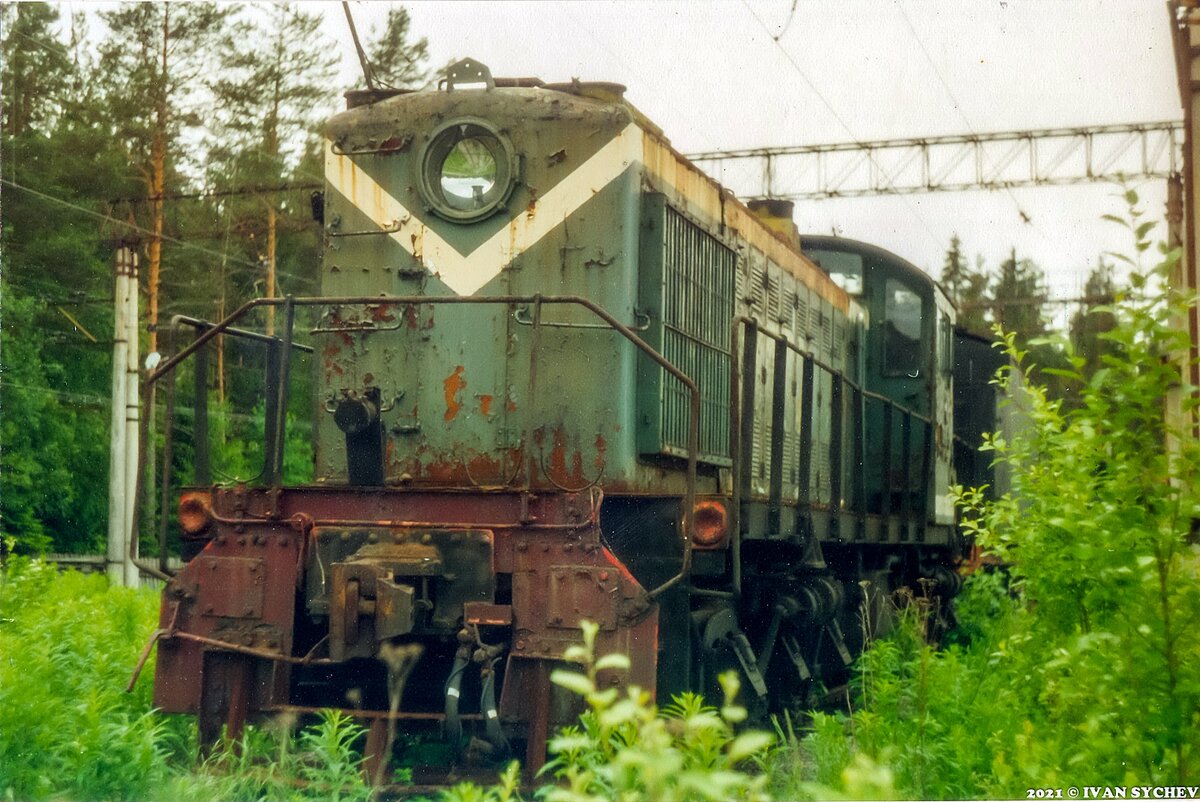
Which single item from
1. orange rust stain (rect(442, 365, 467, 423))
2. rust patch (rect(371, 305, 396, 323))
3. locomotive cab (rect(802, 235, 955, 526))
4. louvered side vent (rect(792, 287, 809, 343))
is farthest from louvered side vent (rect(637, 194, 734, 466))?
locomotive cab (rect(802, 235, 955, 526))

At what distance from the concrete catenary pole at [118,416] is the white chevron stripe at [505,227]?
9.54 metres

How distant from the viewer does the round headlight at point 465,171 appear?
246 inches

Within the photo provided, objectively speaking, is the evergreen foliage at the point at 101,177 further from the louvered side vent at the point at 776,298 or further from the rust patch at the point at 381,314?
the rust patch at the point at 381,314

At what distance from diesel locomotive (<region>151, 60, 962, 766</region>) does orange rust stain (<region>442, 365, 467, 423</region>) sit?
11 millimetres

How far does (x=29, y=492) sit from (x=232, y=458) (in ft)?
9.63

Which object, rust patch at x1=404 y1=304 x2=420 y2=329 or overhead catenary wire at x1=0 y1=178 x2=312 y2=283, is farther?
overhead catenary wire at x1=0 y1=178 x2=312 y2=283

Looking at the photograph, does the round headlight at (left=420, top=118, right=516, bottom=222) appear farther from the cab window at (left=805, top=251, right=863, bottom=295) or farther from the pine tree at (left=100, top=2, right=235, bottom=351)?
the pine tree at (left=100, top=2, right=235, bottom=351)

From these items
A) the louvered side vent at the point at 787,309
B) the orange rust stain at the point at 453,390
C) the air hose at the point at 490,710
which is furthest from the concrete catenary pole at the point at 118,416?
the air hose at the point at 490,710

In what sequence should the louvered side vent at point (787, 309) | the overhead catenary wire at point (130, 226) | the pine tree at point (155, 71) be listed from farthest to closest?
1. the pine tree at point (155, 71)
2. the overhead catenary wire at point (130, 226)
3. the louvered side vent at point (787, 309)

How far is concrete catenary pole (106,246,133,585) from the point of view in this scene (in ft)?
49.5

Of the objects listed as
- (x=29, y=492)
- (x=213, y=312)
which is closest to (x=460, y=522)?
(x=29, y=492)

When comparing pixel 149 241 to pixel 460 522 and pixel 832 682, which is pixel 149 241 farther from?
pixel 460 522

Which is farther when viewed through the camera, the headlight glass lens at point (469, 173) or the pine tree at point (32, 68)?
the pine tree at point (32, 68)

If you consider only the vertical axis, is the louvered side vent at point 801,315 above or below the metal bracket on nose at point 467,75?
below
